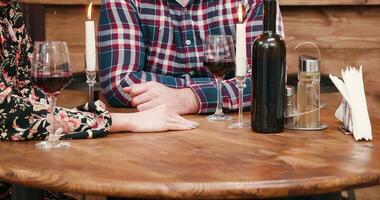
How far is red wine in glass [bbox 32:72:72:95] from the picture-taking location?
1.52 metres

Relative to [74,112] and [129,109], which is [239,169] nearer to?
[74,112]

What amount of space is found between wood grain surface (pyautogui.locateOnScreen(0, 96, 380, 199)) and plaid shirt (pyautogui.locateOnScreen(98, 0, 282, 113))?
61 centimetres

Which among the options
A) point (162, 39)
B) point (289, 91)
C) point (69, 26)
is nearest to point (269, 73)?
point (289, 91)

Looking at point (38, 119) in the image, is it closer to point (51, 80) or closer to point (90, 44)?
point (51, 80)

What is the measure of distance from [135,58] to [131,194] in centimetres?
121

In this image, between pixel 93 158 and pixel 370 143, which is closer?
pixel 93 158

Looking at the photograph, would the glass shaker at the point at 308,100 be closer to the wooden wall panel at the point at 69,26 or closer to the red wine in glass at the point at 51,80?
the red wine in glass at the point at 51,80

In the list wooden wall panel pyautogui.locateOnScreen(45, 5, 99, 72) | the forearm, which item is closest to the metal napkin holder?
the forearm

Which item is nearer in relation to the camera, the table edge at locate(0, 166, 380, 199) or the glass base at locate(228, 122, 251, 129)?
the table edge at locate(0, 166, 380, 199)

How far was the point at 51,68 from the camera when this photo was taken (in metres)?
1.53

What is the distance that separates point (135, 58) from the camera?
2354 millimetres

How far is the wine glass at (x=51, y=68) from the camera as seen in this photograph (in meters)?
1.52

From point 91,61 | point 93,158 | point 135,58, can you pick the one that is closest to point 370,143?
point 93,158

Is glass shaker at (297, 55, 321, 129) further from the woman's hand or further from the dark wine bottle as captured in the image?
the woman's hand
